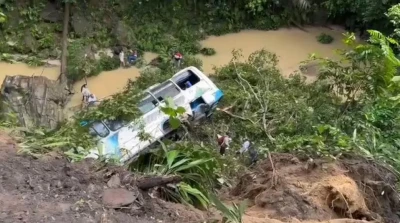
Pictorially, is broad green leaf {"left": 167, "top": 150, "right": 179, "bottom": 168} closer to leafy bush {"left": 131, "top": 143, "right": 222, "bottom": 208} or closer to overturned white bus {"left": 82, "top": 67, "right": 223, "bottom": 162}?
leafy bush {"left": 131, "top": 143, "right": 222, "bottom": 208}

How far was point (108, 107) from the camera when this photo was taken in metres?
8.70

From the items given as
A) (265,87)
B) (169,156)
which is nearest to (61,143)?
(169,156)

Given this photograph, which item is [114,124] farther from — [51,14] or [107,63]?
[51,14]

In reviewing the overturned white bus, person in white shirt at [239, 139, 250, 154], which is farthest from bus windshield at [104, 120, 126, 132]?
person in white shirt at [239, 139, 250, 154]

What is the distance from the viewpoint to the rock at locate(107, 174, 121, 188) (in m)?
4.41

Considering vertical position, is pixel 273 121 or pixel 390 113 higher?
pixel 390 113

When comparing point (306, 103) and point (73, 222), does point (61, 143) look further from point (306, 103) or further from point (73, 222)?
point (306, 103)

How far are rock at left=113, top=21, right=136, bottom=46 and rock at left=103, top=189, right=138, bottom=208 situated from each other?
10.3 metres

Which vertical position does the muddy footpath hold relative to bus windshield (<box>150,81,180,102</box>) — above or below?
above

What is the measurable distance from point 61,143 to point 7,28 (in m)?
9.73

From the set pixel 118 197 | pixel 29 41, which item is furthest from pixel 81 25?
pixel 118 197

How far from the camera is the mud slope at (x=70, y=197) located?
3.96 m

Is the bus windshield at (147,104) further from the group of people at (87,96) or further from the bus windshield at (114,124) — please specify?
the group of people at (87,96)

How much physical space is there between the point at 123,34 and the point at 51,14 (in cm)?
178
